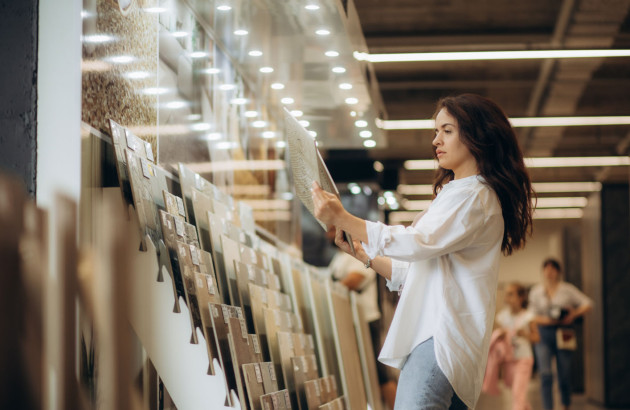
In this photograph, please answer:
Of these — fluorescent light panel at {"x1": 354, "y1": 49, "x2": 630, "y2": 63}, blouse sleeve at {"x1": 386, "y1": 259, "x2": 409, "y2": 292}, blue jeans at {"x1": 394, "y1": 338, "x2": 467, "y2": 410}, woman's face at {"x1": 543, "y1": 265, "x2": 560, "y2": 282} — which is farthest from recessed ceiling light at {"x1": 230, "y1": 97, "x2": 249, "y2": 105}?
woman's face at {"x1": 543, "y1": 265, "x2": 560, "y2": 282}

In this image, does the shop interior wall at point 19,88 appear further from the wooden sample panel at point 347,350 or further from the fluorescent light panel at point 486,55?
the fluorescent light panel at point 486,55

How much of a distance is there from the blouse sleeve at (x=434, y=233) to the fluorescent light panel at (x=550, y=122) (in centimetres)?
708

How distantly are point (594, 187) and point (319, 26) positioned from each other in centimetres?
1113

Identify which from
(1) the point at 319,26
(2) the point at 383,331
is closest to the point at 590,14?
(1) the point at 319,26

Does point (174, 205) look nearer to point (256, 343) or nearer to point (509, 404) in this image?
point (256, 343)

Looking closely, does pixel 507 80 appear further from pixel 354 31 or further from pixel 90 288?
pixel 90 288

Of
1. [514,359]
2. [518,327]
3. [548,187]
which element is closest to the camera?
[514,359]

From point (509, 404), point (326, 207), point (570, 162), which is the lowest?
point (509, 404)

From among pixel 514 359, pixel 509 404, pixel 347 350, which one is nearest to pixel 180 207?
pixel 347 350

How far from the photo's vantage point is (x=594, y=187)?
1442 cm

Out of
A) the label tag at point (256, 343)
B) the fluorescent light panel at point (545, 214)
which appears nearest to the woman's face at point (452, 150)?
the label tag at point (256, 343)

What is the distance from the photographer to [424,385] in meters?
2.37

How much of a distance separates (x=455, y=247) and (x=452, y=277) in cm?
10

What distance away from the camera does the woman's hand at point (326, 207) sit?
246 cm
